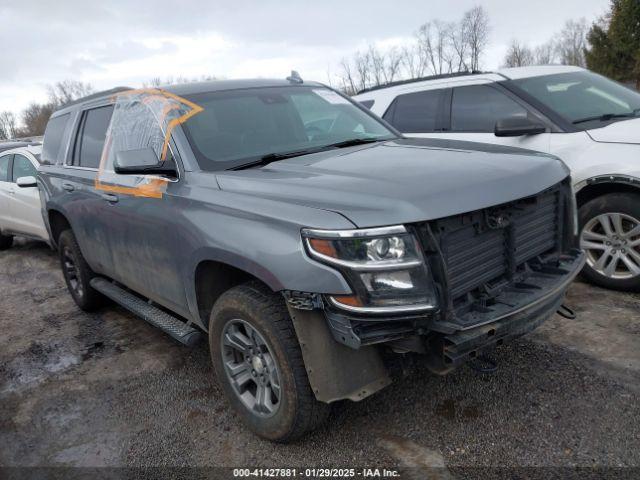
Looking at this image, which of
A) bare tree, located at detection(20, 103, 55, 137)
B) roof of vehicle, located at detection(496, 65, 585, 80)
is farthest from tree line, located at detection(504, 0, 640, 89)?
bare tree, located at detection(20, 103, 55, 137)

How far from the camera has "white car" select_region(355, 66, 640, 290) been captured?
4.19m

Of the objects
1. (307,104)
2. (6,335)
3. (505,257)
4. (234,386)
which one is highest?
(307,104)

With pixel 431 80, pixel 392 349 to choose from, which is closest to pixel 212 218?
pixel 392 349

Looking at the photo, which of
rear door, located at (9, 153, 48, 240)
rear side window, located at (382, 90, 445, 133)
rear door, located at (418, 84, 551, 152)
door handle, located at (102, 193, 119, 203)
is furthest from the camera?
rear door, located at (9, 153, 48, 240)

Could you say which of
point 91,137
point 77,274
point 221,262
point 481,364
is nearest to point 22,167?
point 77,274

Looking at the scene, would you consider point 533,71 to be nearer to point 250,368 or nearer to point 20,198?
point 250,368

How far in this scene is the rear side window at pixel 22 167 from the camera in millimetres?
7626

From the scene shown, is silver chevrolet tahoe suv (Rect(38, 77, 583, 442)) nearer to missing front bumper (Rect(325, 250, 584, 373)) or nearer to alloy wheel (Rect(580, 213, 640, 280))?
missing front bumper (Rect(325, 250, 584, 373))

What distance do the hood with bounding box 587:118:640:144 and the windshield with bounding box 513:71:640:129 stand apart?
0.13 meters

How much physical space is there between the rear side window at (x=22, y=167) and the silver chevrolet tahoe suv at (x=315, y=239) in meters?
4.53

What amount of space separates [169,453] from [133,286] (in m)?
1.42

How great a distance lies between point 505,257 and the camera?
2.66 metres

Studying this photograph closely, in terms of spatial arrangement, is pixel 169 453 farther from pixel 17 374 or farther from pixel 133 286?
pixel 17 374

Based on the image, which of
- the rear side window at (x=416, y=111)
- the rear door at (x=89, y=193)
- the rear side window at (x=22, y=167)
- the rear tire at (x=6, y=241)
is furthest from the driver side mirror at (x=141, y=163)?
the rear tire at (x=6, y=241)
